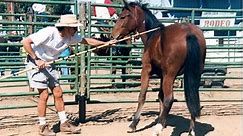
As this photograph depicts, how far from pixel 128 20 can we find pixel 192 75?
1.46 meters

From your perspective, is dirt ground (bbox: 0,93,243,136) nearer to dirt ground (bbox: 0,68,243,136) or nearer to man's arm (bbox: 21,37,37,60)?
dirt ground (bbox: 0,68,243,136)

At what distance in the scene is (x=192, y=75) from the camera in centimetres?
573

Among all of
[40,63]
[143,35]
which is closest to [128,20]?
[143,35]

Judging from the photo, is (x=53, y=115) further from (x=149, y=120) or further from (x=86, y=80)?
(x=149, y=120)

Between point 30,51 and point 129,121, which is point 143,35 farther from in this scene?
point 30,51

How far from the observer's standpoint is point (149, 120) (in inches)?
285

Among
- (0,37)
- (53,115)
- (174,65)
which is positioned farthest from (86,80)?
(0,37)

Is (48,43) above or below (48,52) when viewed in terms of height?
above

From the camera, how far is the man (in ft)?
18.0

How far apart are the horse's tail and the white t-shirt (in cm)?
166

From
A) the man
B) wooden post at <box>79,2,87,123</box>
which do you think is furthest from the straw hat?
wooden post at <box>79,2,87,123</box>

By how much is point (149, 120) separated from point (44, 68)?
7.82ft

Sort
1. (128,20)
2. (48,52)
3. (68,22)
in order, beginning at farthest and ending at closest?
(128,20) → (48,52) → (68,22)

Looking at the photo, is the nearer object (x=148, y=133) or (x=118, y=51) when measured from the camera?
(x=148, y=133)
